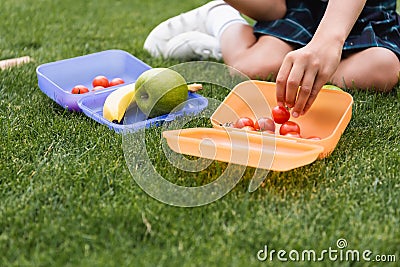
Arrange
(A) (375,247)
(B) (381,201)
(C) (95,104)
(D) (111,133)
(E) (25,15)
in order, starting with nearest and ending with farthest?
(A) (375,247) → (B) (381,201) → (D) (111,133) → (C) (95,104) → (E) (25,15)

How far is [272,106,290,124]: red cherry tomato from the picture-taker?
1.48 meters

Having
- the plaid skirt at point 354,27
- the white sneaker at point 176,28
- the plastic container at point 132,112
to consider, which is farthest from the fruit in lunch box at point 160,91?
the white sneaker at point 176,28

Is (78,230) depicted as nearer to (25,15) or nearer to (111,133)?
(111,133)

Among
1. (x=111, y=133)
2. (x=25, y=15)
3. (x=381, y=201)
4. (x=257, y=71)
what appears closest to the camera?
(x=381, y=201)

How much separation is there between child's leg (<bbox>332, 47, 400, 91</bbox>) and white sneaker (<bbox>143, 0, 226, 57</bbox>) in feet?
2.11

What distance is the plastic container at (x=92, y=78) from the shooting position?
1.58 meters

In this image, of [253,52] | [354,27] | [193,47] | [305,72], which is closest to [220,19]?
[193,47]

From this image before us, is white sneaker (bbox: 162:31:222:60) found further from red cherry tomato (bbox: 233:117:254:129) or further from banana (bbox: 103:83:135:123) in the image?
red cherry tomato (bbox: 233:117:254:129)

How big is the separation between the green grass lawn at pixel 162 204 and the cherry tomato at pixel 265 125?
0.16m

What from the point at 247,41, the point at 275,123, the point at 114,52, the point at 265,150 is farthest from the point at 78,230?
the point at 247,41

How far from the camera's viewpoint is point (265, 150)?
1200 millimetres

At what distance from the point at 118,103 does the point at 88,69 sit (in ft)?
1.32

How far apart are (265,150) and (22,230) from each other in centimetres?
48

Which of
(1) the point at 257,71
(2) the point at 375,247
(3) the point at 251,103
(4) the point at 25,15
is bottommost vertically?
(4) the point at 25,15
